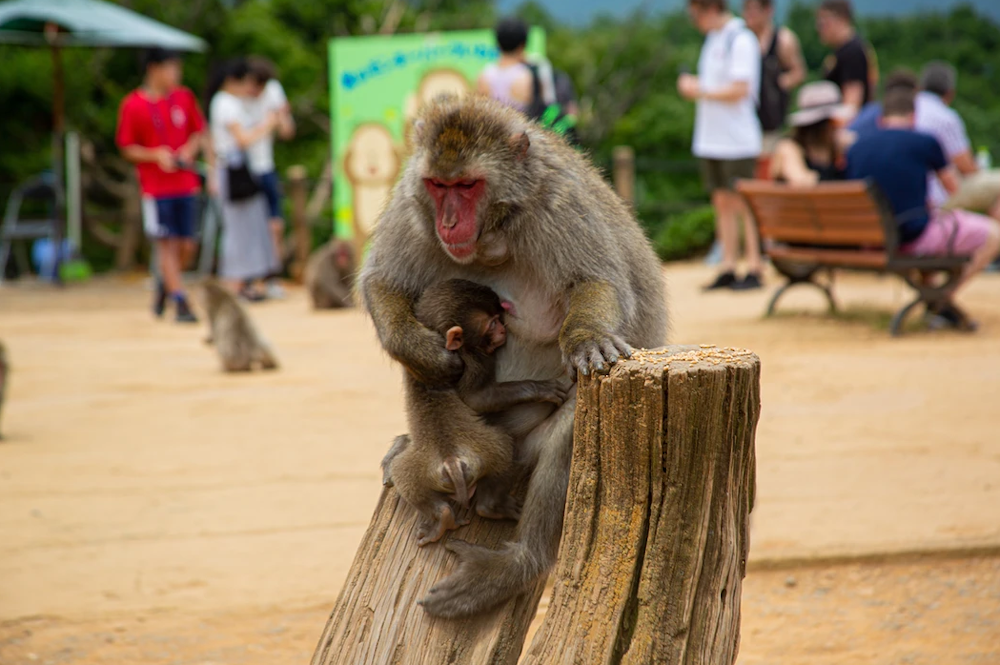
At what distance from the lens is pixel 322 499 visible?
4.59 m

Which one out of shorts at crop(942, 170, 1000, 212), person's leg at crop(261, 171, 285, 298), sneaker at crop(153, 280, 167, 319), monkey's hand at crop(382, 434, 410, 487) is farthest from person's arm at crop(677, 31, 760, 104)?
monkey's hand at crop(382, 434, 410, 487)

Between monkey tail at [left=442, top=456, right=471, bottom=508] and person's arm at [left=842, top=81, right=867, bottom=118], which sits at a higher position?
person's arm at [left=842, top=81, right=867, bottom=118]

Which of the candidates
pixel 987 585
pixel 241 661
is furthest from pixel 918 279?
pixel 241 661

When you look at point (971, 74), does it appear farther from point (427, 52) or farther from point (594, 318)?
point (594, 318)

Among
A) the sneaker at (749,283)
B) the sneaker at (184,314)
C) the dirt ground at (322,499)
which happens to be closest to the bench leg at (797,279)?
the dirt ground at (322,499)

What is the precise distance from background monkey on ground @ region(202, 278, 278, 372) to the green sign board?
428 cm

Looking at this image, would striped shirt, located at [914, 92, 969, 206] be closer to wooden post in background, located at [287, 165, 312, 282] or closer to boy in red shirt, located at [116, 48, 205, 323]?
boy in red shirt, located at [116, 48, 205, 323]

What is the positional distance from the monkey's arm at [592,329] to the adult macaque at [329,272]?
317 inches

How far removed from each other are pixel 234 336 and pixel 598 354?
552 centimetres

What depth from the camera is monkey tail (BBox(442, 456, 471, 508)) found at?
2.50 metres

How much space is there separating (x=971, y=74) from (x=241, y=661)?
624 inches

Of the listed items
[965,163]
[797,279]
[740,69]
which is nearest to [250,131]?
[740,69]

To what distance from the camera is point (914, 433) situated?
5.20 metres

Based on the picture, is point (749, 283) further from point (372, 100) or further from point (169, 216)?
point (169, 216)
